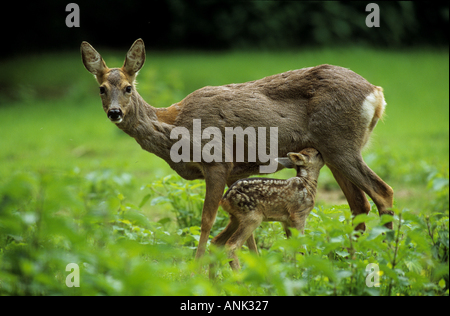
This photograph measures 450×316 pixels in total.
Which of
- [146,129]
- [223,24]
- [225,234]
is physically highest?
[223,24]

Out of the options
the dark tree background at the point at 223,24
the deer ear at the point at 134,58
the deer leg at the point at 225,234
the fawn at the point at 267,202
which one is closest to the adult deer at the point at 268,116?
the deer ear at the point at 134,58

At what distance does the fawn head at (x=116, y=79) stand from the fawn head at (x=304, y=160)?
1.62 meters

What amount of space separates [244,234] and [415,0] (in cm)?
1909

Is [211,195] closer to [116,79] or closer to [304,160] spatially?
[304,160]

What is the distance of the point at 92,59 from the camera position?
5422 millimetres

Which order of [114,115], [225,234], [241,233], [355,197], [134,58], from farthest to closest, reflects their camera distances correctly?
[355,197] < [134,58] < [225,234] < [114,115] < [241,233]

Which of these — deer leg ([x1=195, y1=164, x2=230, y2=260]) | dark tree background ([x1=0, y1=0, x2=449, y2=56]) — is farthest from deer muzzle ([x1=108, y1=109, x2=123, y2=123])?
dark tree background ([x1=0, y1=0, x2=449, y2=56])

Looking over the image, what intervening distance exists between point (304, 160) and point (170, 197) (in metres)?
1.78

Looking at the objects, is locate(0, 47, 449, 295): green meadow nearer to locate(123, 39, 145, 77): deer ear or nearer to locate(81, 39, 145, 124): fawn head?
locate(81, 39, 145, 124): fawn head

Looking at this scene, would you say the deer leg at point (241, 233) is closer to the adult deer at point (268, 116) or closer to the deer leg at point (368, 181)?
the adult deer at point (268, 116)

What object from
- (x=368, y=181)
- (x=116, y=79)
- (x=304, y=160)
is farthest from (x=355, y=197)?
(x=116, y=79)

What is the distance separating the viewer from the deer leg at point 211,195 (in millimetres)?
5250
